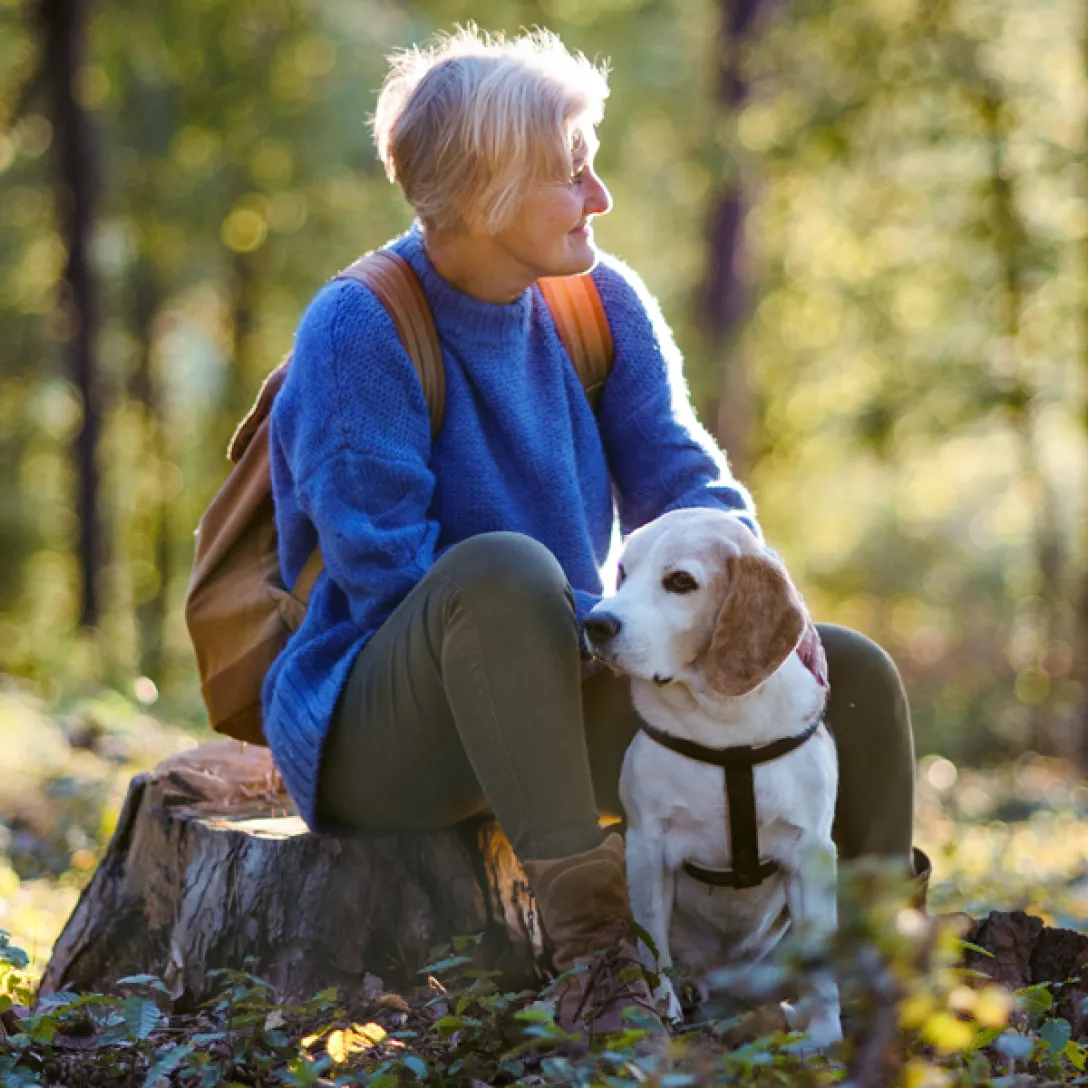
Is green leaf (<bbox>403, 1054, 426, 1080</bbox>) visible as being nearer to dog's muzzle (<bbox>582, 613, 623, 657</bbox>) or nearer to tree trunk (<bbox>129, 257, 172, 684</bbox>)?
dog's muzzle (<bbox>582, 613, 623, 657</bbox>)

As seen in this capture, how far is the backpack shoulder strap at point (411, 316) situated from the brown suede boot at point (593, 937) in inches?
40.8

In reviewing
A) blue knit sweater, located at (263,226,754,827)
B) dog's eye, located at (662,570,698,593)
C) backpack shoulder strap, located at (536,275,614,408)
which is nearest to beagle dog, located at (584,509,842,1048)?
dog's eye, located at (662,570,698,593)

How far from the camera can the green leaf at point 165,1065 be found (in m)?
2.34

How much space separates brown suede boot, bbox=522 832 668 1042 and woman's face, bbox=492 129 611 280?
4.17 feet

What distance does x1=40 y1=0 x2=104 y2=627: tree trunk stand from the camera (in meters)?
11.3

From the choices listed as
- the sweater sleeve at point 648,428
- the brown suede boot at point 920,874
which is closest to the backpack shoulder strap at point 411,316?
the sweater sleeve at point 648,428

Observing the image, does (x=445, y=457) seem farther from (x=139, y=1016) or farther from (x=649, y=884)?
(x=139, y=1016)

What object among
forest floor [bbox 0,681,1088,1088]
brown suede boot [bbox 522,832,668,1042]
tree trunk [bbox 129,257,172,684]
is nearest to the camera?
forest floor [bbox 0,681,1088,1088]

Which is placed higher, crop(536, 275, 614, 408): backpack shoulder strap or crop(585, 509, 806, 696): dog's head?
crop(536, 275, 614, 408): backpack shoulder strap

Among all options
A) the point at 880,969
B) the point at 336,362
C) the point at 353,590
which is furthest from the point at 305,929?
the point at 880,969

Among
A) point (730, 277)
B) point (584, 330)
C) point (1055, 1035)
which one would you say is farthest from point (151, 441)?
point (1055, 1035)

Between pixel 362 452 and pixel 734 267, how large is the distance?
9397mm

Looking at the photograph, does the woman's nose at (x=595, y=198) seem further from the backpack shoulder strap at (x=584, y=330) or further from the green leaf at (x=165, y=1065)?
the green leaf at (x=165, y=1065)

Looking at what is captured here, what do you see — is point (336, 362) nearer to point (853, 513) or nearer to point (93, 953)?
point (93, 953)
